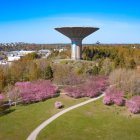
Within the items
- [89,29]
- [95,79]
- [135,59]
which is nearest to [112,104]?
[95,79]

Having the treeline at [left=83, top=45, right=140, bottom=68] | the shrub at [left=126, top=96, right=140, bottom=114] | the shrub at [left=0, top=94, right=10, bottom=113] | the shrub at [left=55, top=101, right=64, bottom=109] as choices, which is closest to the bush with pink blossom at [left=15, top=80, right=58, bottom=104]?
the shrub at [left=0, top=94, right=10, bottom=113]

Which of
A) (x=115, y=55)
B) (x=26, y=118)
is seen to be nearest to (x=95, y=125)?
(x=26, y=118)

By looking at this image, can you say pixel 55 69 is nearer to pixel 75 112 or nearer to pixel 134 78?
pixel 134 78

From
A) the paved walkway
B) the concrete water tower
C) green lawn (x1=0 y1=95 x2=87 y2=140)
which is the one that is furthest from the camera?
the concrete water tower

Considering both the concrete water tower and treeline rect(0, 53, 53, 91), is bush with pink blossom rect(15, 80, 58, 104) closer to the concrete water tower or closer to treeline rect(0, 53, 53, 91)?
treeline rect(0, 53, 53, 91)

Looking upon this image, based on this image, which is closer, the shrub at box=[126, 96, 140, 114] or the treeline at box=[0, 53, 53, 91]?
the shrub at box=[126, 96, 140, 114]

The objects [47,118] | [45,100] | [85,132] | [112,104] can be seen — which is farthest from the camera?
[45,100]

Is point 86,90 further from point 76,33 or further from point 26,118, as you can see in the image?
point 76,33
